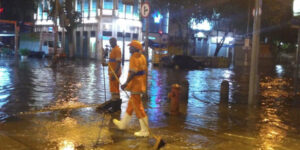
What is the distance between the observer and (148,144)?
629 centimetres

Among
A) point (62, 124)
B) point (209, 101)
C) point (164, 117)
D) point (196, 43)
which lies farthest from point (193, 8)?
point (196, 43)

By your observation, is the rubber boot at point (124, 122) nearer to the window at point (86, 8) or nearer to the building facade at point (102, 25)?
the building facade at point (102, 25)

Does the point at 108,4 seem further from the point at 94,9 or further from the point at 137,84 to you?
the point at 137,84

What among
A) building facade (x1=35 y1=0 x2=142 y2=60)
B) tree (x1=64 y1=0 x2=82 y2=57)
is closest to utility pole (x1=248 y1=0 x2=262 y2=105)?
tree (x1=64 y1=0 x2=82 y2=57)

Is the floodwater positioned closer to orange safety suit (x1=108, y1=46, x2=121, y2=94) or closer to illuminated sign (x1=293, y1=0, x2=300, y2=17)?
orange safety suit (x1=108, y1=46, x2=121, y2=94)

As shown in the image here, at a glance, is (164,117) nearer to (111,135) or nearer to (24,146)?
(111,135)

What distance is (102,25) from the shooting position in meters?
45.8

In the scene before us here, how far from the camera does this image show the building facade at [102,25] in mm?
45812

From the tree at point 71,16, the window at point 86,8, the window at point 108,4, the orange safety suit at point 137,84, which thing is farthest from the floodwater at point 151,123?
the window at point 86,8

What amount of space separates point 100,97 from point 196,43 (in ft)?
140

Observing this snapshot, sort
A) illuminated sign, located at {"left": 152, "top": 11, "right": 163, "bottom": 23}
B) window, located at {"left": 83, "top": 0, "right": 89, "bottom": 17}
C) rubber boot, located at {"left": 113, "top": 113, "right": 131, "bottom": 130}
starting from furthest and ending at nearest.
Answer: window, located at {"left": 83, "top": 0, "right": 89, "bottom": 17} → illuminated sign, located at {"left": 152, "top": 11, "right": 163, "bottom": 23} → rubber boot, located at {"left": 113, "top": 113, "right": 131, "bottom": 130}

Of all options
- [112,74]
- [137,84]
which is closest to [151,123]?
[112,74]

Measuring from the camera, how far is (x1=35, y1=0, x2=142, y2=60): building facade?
45812mm

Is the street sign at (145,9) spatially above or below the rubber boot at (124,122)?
above
